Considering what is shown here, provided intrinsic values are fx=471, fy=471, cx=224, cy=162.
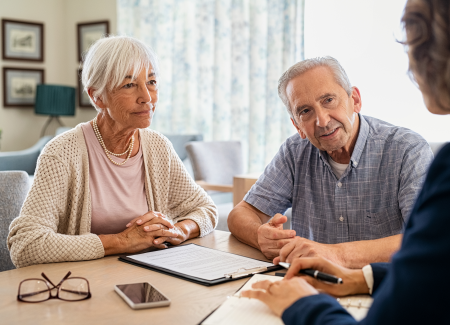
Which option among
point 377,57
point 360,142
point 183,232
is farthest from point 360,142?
point 377,57

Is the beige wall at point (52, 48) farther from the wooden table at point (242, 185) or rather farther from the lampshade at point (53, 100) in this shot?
the wooden table at point (242, 185)

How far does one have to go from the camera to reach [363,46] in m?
3.69

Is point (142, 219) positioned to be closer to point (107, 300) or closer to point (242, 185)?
point (107, 300)

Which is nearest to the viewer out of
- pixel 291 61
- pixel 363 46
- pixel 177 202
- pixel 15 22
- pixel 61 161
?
pixel 61 161

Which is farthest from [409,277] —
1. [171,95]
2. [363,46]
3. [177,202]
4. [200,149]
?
[171,95]

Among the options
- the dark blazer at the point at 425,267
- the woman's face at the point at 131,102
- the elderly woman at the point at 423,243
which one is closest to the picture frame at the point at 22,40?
the woman's face at the point at 131,102

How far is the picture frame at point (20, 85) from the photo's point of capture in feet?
18.0

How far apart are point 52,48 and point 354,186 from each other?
5246mm

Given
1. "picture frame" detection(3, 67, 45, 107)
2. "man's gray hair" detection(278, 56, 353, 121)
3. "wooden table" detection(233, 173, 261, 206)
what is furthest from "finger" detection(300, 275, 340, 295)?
"picture frame" detection(3, 67, 45, 107)

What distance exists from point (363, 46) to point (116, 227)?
2.79 metres

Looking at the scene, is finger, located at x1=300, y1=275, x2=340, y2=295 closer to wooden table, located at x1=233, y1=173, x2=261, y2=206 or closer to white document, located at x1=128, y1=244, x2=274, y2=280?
white document, located at x1=128, y1=244, x2=274, y2=280

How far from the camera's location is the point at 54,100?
5391 millimetres

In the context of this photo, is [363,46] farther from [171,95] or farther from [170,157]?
[170,157]

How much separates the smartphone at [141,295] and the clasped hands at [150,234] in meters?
0.36
